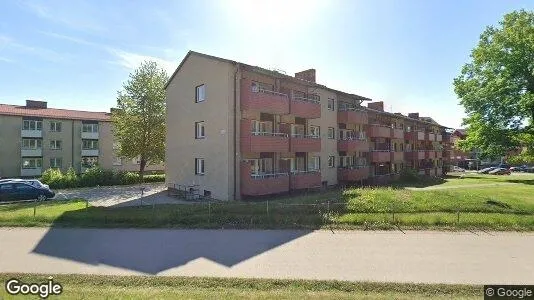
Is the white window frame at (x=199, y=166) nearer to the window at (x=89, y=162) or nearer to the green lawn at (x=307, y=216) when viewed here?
the green lawn at (x=307, y=216)

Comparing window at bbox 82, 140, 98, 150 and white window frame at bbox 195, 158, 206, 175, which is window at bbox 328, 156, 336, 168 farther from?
window at bbox 82, 140, 98, 150

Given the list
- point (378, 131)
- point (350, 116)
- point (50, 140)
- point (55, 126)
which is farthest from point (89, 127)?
point (378, 131)

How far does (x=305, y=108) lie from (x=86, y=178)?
2219 cm

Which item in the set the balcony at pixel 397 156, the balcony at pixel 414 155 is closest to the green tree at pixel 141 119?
the balcony at pixel 397 156

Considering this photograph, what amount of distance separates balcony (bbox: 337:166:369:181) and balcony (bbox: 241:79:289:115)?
37.9ft

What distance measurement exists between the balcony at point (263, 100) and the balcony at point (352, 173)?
1156cm

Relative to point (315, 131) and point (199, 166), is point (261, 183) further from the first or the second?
point (315, 131)

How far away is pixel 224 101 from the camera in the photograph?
24438mm

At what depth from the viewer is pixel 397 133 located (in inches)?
1876

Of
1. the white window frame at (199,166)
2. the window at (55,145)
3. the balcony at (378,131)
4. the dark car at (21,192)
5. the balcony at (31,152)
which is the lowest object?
the dark car at (21,192)

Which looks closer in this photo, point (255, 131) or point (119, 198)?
point (119, 198)

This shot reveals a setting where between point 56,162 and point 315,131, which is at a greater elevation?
point 315,131

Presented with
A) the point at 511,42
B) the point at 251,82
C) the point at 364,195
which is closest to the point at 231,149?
the point at 251,82

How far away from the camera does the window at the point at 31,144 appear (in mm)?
44219
